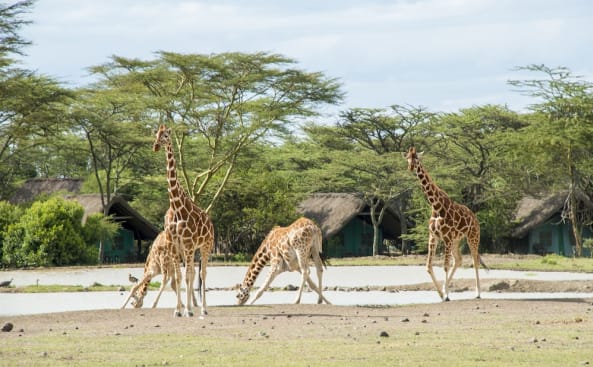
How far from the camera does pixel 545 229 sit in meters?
49.8

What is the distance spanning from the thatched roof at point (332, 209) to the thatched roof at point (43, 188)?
1225 centimetres

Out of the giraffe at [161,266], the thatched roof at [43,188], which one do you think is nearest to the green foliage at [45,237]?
the thatched roof at [43,188]

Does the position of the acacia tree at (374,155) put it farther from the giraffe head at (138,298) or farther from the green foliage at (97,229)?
the giraffe head at (138,298)

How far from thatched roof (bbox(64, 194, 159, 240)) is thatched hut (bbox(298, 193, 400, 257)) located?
8.41 meters

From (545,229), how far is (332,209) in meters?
10.3

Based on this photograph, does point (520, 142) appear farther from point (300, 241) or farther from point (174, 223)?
point (174, 223)

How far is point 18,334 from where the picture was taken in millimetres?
14117

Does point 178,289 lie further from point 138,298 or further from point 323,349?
point 323,349

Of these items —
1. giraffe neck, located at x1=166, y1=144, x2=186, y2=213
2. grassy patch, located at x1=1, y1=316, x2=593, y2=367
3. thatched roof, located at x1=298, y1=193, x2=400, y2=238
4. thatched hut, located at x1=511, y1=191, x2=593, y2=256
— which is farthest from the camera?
thatched roof, located at x1=298, y1=193, x2=400, y2=238

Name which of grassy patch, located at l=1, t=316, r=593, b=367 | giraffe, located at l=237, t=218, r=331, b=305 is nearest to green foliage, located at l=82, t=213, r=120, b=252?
giraffe, located at l=237, t=218, r=331, b=305

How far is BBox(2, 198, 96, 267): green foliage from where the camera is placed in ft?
123

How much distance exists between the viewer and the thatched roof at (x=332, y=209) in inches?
1945

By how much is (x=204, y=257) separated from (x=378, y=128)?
37952mm

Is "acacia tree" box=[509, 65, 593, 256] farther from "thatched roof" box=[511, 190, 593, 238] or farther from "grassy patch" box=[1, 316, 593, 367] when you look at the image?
"grassy patch" box=[1, 316, 593, 367]
